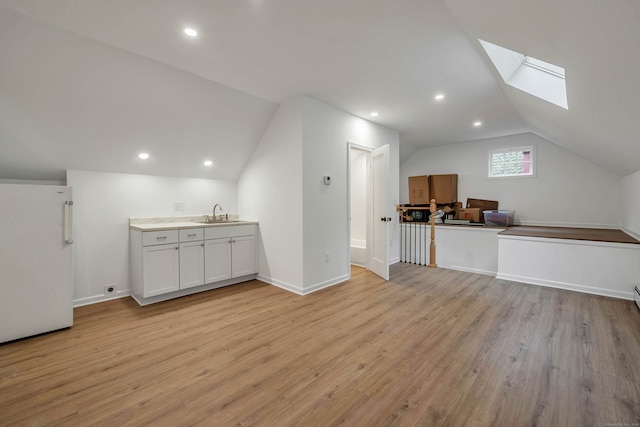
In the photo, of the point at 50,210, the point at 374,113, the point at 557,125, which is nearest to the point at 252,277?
the point at 50,210

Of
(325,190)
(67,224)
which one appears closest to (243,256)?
(325,190)

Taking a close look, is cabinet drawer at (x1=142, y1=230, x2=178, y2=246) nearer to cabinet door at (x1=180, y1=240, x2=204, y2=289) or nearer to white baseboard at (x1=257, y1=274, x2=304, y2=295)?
cabinet door at (x1=180, y1=240, x2=204, y2=289)

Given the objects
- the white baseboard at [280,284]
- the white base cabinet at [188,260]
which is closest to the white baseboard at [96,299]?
the white base cabinet at [188,260]

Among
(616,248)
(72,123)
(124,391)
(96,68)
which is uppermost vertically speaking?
(96,68)

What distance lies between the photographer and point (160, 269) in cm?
329

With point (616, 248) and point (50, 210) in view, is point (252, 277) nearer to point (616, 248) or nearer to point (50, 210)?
point (50, 210)

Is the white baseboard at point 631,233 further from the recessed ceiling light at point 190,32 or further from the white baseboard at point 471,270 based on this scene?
the recessed ceiling light at point 190,32

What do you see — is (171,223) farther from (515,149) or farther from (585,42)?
(515,149)

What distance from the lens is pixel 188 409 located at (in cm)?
159

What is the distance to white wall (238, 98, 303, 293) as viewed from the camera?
3.59 metres

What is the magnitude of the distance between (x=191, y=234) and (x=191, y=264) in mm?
397

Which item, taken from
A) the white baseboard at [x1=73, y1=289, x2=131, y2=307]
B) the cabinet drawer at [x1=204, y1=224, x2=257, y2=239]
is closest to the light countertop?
the cabinet drawer at [x1=204, y1=224, x2=257, y2=239]

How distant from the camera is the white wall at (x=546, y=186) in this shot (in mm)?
4910

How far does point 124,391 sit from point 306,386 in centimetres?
119
